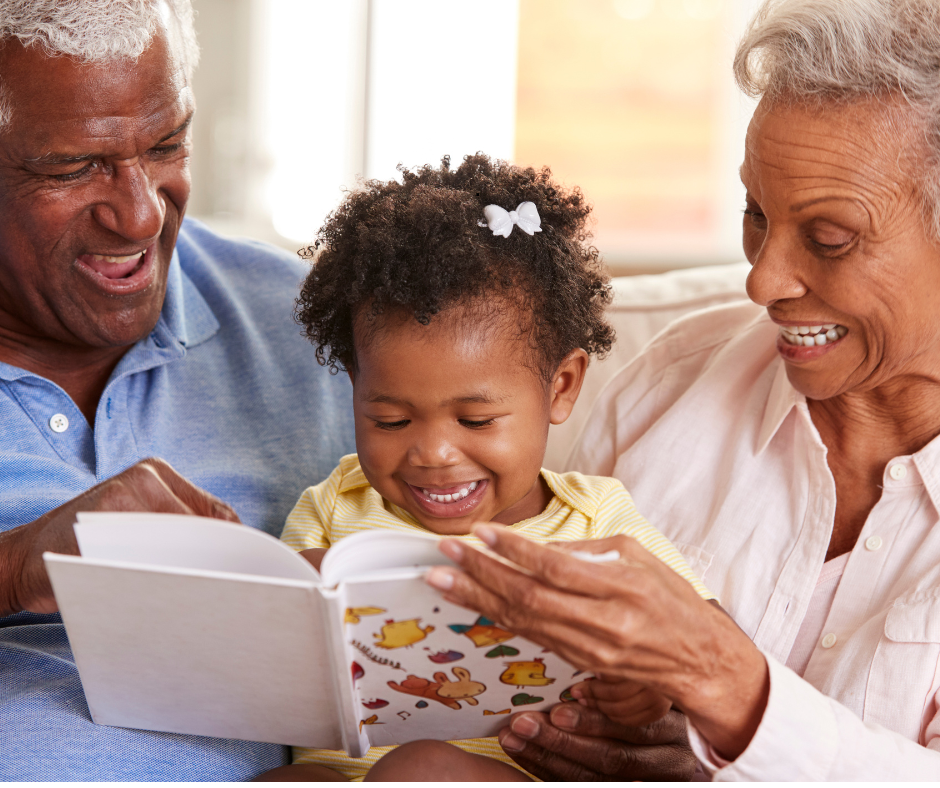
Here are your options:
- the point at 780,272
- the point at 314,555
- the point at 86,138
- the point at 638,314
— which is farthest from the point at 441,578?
the point at 638,314

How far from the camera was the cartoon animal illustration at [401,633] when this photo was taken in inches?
46.4

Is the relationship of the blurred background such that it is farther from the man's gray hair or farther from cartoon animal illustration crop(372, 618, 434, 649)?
cartoon animal illustration crop(372, 618, 434, 649)

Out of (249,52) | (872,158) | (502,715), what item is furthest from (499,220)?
(249,52)

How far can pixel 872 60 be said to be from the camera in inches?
56.6

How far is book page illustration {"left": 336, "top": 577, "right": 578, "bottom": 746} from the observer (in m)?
1.15

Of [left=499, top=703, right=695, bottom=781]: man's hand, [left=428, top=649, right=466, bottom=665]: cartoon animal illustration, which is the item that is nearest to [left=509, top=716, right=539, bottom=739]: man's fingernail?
[left=499, top=703, right=695, bottom=781]: man's hand

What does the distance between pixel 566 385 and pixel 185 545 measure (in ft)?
2.66

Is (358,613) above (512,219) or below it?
below

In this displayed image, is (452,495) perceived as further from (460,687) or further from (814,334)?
(814,334)

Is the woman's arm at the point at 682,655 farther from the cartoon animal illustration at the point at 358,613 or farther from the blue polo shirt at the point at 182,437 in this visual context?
the blue polo shirt at the point at 182,437

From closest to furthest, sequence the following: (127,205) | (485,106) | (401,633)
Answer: (401,633), (127,205), (485,106)

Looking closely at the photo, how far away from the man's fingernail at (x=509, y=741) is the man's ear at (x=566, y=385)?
55 cm

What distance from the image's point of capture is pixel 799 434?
174cm

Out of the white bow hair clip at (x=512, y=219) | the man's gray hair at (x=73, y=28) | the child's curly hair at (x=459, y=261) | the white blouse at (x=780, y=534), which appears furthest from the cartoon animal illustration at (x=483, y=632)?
the man's gray hair at (x=73, y=28)
